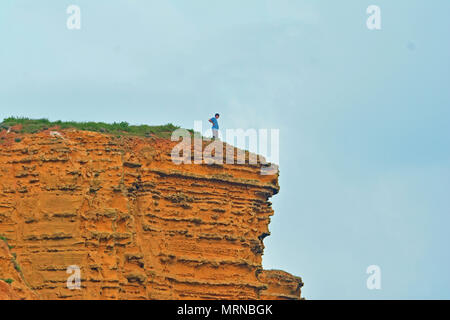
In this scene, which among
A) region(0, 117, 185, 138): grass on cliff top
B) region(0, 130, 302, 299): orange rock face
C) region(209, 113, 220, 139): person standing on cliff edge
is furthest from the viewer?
region(209, 113, 220, 139): person standing on cliff edge

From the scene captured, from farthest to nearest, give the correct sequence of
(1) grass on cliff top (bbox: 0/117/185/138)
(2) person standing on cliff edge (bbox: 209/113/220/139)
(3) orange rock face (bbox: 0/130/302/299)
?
1. (2) person standing on cliff edge (bbox: 209/113/220/139)
2. (1) grass on cliff top (bbox: 0/117/185/138)
3. (3) orange rock face (bbox: 0/130/302/299)

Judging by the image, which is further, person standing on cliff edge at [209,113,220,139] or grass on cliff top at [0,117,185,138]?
person standing on cliff edge at [209,113,220,139]

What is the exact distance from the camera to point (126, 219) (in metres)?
54.7

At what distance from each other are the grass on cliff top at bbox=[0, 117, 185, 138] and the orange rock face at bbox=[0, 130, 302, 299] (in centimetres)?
88

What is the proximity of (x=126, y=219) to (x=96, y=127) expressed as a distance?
17.5ft

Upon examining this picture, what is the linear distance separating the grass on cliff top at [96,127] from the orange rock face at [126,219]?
2.90 ft

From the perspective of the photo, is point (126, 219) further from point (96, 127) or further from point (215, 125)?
point (215, 125)

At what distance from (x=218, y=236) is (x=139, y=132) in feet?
17.9

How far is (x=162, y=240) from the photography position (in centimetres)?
5619

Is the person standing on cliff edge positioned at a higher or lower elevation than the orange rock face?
higher

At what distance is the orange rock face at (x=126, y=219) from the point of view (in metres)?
52.8

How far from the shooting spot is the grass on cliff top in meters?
57.3
